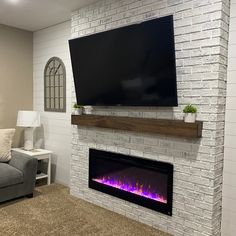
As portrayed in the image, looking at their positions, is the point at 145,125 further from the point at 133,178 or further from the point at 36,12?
the point at 36,12

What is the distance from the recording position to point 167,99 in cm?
236

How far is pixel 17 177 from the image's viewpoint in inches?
122

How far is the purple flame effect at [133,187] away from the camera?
8.58 feet

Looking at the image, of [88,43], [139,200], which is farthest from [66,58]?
[139,200]

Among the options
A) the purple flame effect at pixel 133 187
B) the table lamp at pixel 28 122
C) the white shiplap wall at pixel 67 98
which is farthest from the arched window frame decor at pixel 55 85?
the purple flame effect at pixel 133 187

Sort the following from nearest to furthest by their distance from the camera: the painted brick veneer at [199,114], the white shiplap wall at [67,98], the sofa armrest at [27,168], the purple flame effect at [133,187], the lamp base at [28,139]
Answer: the painted brick veneer at [199,114] < the purple flame effect at [133,187] < the sofa armrest at [27,168] < the white shiplap wall at [67,98] < the lamp base at [28,139]

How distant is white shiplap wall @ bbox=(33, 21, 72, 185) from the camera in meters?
3.76

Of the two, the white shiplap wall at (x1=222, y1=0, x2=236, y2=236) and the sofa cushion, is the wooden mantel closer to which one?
the white shiplap wall at (x1=222, y1=0, x2=236, y2=236)

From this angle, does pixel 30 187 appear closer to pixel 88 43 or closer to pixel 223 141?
pixel 88 43

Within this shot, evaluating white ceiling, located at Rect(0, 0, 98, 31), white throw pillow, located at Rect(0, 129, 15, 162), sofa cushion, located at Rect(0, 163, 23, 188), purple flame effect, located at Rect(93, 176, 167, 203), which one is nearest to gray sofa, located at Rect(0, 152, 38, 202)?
sofa cushion, located at Rect(0, 163, 23, 188)

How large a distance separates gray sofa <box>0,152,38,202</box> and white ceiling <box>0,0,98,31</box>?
1926 mm

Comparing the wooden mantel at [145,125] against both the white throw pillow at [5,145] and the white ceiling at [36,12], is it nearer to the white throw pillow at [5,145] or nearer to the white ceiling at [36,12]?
the white throw pillow at [5,145]

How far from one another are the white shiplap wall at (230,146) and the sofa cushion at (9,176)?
2.35 m

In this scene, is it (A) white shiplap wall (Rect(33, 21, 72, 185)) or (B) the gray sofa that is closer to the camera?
(B) the gray sofa
